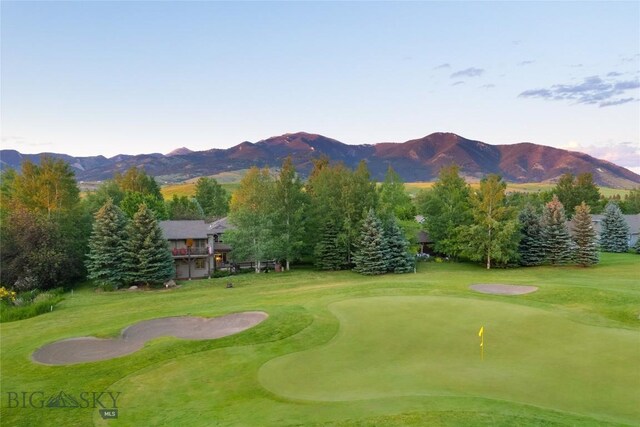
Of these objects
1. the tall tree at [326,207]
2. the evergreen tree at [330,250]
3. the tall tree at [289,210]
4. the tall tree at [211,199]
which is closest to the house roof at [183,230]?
the tall tree at [289,210]

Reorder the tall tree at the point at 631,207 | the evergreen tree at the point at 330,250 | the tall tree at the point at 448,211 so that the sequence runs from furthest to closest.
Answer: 1. the tall tree at the point at 631,207
2. the tall tree at the point at 448,211
3. the evergreen tree at the point at 330,250

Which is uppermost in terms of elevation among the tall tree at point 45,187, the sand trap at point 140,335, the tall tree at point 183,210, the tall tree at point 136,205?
the tall tree at point 45,187

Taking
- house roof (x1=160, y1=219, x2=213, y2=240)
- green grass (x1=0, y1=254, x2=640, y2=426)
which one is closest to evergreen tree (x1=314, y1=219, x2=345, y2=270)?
house roof (x1=160, y1=219, x2=213, y2=240)

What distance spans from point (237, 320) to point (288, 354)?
599 cm

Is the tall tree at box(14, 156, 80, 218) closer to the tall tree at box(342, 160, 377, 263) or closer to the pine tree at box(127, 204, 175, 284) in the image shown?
the pine tree at box(127, 204, 175, 284)

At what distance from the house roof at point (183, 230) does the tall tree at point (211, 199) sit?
40.4 m

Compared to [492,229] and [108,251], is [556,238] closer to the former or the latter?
[492,229]

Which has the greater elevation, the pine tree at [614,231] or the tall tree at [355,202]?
the tall tree at [355,202]

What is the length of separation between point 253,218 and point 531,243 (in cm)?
3127

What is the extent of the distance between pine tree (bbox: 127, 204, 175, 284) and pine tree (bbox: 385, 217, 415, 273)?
21.7 metres

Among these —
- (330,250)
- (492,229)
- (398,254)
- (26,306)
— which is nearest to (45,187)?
(26,306)

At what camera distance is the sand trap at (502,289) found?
26.3 meters

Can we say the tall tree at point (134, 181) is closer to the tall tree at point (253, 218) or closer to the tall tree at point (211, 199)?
the tall tree at point (211, 199)

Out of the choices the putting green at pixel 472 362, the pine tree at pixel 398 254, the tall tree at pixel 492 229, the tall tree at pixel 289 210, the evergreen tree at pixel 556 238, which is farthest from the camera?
the evergreen tree at pixel 556 238
